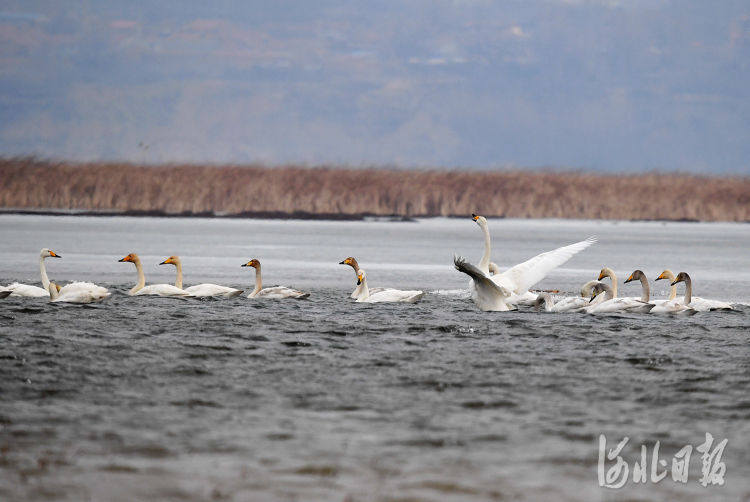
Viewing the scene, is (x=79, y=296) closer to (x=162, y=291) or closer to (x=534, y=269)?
(x=162, y=291)

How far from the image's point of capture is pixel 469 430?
5.70m

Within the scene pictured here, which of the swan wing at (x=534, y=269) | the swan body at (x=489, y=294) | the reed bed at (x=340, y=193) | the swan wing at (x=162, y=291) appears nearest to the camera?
the swan body at (x=489, y=294)

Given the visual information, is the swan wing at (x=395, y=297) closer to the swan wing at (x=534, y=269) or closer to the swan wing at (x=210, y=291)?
the swan wing at (x=534, y=269)

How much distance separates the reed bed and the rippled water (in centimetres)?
1746

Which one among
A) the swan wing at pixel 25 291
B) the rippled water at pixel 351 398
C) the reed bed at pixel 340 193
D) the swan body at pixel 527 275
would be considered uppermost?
the reed bed at pixel 340 193

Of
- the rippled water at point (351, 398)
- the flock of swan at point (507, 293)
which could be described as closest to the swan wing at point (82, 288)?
the flock of swan at point (507, 293)

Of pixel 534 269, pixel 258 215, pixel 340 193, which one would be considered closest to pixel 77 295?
pixel 534 269

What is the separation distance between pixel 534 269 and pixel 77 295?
489 cm

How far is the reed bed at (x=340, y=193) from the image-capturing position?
30.9 m

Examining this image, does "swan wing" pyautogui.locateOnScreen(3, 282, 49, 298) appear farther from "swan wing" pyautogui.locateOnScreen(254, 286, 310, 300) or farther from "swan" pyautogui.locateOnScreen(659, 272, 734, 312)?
"swan" pyautogui.locateOnScreen(659, 272, 734, 312)

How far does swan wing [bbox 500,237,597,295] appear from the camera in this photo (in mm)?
11656

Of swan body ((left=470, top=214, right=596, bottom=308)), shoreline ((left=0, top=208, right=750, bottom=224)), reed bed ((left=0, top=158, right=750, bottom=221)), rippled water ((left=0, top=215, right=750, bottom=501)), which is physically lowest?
rippled water ((left=0, top=215, right=750, bottom=501))

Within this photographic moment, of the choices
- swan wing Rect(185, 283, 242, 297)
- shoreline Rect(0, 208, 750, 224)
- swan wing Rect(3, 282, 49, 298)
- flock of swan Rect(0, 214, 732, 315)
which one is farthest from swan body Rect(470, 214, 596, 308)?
shoreline Rect(0, 208, 750, 224)

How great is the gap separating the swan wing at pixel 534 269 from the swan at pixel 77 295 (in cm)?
431
